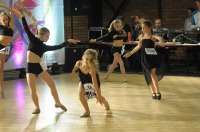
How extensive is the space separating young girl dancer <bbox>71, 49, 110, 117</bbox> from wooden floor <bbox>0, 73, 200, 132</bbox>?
0.34 m

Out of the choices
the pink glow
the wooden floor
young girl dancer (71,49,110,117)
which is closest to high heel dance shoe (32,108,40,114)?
the wooden floor

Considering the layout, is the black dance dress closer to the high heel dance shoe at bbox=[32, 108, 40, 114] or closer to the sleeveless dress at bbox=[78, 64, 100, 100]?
the sleeveless dress at bbox=[78, 64, 100, 100]

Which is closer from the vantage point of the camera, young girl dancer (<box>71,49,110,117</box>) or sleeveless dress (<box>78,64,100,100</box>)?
young girl dancer (<box>71,49,110,117</box>)

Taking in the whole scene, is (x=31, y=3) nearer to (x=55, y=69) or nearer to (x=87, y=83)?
(x=55, y=69)

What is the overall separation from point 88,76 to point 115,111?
84 centimetres

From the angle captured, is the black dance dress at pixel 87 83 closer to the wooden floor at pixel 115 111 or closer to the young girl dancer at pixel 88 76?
the young girl dancer at pixel 88 76

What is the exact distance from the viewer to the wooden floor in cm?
591

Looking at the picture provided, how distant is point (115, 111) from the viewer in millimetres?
6910

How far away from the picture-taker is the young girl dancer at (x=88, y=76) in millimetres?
6297

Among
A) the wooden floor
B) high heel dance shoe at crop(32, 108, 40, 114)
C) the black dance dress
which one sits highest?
the black dance dress

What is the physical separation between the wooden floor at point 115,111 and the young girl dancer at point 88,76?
13.4 inches

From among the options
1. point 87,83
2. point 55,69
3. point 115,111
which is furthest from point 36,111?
point 55,69

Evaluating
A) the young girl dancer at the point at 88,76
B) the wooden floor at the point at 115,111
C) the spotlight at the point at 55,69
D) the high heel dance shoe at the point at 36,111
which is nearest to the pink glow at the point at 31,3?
the spotlight at the point at 55,69

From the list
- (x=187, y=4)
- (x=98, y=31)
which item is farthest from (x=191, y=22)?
(x=98, y=31)
